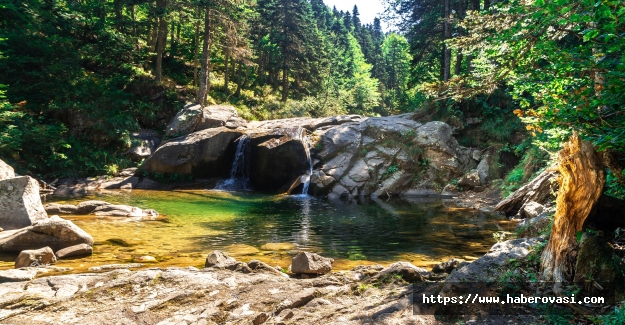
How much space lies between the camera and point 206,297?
4.90 metres

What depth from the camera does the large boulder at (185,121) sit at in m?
23.1

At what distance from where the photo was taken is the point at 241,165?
72.3 ft

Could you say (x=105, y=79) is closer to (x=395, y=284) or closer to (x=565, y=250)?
(x=395, y=284)

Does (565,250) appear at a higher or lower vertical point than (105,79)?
lower

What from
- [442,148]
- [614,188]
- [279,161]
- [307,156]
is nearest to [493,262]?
[614,188]

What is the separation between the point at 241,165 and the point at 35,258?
597 inches

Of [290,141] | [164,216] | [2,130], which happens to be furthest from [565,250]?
[2,130]

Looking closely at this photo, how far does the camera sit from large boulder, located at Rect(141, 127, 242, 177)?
69.4 ft

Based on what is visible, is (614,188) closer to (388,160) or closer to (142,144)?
(388,160)

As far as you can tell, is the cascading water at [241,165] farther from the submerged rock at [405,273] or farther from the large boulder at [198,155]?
the submerged rock at [405,273]

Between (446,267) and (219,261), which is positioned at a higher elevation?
(446,267)

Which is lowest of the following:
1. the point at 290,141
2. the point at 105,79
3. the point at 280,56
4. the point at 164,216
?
the point at 164,216

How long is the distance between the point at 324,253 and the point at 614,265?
18.5 ft

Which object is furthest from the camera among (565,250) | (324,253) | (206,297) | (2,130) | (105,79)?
(105,79)
